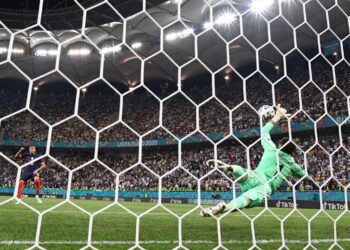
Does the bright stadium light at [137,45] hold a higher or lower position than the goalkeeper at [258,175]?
higher

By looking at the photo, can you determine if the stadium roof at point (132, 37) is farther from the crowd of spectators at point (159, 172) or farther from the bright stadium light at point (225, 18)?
the bright stadium light at point (225, 18)

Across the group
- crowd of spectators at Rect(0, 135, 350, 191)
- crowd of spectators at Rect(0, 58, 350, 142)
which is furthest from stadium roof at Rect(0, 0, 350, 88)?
crowd of spectators at Rect(0, 135, 350, 191)

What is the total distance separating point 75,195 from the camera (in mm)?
19688

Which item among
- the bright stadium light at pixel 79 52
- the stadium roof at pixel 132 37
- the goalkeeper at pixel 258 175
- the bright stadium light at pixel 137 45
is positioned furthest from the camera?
the bright stadium light at pixel 79 52

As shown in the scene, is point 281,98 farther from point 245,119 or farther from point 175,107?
point 175,107

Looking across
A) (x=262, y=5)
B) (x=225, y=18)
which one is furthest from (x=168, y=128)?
(x=225, y=18)

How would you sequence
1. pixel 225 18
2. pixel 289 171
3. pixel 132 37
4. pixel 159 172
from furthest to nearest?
pixel 132 37 < pixel 159 172 < pixel 225 18 < pixel 289 171

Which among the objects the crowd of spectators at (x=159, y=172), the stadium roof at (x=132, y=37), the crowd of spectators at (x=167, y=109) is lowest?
the crowd of spectators at (x=159, y=172)

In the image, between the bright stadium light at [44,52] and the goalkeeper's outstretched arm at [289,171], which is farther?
the bright stadium light at [44,52]

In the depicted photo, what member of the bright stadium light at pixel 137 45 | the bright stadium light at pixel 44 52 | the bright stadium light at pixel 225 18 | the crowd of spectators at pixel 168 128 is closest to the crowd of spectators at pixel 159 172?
the crowd of spectators at pixel 168 128

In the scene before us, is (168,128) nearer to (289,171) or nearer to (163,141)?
(163,141)

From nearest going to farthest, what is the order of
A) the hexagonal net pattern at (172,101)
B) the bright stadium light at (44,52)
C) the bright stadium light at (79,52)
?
the hexagonal net pattern at (172,101)
the bright stadium light at (79,52)
the bright stadium light at (44,52)

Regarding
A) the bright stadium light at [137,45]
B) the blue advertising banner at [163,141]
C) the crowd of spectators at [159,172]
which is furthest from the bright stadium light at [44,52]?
the crowd of spectators at [159,172]

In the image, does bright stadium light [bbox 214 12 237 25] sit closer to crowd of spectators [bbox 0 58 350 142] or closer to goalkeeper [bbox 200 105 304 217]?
goalkeeper [bbox 200 105 304 217]
